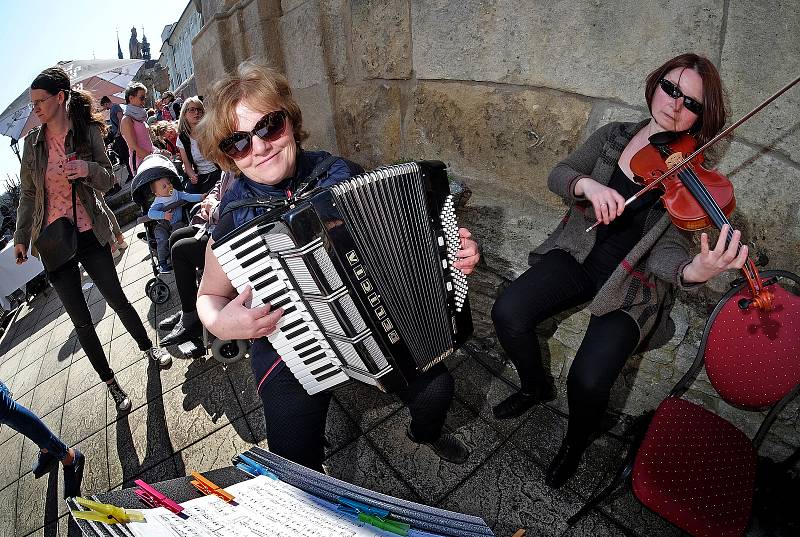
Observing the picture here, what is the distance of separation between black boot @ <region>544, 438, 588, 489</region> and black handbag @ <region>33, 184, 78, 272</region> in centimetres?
276

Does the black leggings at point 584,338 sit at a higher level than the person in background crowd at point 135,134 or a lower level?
lower

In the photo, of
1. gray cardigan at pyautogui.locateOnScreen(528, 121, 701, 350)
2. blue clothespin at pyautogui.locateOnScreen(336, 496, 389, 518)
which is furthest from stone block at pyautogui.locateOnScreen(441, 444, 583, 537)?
blue clothespin at pyautogui.locateOnScreen(336, 496, 389, 518)

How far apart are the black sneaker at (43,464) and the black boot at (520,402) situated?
246 cm

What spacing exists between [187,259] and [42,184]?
856 mm

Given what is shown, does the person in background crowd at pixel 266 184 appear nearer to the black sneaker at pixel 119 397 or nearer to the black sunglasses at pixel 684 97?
the black sunglasses at pixel 684 97

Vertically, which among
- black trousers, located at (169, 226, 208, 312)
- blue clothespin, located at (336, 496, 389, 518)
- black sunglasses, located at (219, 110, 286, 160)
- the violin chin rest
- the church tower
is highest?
black sunglasses, located at (219, 110, 286, 160)

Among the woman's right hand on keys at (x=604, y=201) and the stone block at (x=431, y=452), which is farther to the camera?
the stone block at (x=431, y=452)

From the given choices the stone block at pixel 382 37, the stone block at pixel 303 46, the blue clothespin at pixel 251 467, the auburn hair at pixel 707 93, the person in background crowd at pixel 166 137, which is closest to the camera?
the blue clothespin at pixel 251 467

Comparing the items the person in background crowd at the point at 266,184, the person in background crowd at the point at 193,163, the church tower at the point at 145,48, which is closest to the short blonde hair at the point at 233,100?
the person in background crowd at the point at 266,184

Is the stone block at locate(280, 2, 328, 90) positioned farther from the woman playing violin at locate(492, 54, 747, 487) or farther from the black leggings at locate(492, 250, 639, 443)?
the black leggings at locate(492, 250, 639, 443)

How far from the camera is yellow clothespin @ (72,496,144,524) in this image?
818 millimetres

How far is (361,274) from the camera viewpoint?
1.42m

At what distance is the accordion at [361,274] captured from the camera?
4.35ft

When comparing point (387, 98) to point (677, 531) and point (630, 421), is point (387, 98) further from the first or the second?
point (677, 531)
